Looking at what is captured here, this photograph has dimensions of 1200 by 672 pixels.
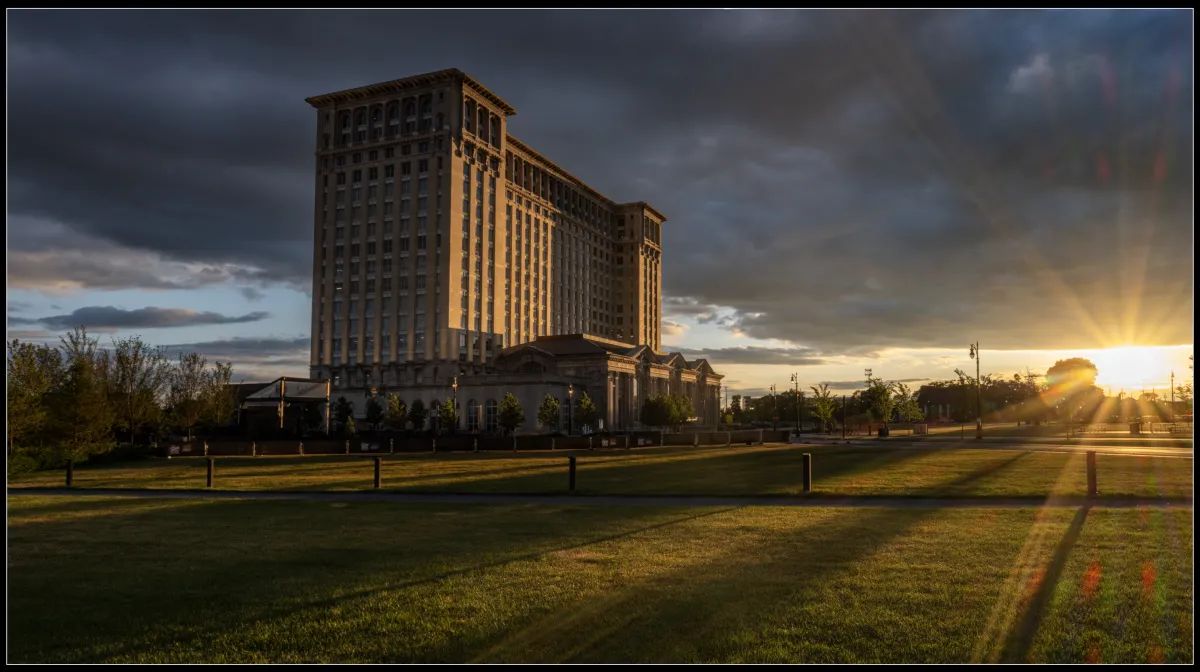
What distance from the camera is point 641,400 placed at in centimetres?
12700

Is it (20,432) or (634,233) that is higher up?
(634,233)

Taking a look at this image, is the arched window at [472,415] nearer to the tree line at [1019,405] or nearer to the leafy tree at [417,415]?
the leafy tree at [417,415]

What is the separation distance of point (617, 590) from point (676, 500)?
40.2 feet

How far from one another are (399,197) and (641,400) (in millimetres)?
52284

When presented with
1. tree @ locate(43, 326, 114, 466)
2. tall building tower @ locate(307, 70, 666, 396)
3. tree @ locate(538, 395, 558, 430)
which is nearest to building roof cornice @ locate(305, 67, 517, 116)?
tall building tower @ locate(307, 70, 666, 396)

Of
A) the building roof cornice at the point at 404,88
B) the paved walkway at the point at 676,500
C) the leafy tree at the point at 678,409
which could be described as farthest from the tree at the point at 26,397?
the building roof cornice at the point at 404,88

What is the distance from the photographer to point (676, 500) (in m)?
22.7

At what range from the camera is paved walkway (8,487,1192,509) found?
2017cm

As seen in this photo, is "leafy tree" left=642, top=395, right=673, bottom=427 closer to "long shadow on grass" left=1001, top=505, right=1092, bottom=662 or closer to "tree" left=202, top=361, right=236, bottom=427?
"tree" left=202, top=361, right=236, bottom=427

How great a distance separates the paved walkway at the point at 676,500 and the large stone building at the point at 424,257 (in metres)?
85.6

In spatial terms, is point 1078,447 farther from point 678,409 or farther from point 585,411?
point 585,411

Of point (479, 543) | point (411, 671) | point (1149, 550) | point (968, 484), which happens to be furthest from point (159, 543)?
point (968, 484)

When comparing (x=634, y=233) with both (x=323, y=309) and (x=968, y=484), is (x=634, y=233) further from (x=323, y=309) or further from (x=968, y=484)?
(x=968, y=484)

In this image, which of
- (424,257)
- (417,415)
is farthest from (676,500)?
(424,257)
